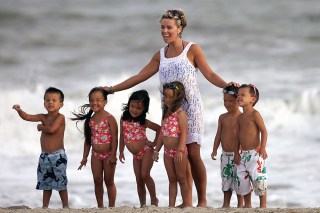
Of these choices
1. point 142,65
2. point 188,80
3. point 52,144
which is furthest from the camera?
point 142,65

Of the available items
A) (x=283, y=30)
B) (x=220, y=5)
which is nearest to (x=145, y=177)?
(x=283, y=30)

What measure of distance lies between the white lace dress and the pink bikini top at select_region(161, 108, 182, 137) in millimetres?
203

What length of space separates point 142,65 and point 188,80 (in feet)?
36.0

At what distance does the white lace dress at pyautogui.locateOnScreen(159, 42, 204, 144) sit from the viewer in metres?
7.47

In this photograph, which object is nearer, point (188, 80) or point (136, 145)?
point (188, 80)

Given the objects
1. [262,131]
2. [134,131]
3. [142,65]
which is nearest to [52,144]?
[134,131]

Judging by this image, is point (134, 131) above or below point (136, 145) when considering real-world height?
above

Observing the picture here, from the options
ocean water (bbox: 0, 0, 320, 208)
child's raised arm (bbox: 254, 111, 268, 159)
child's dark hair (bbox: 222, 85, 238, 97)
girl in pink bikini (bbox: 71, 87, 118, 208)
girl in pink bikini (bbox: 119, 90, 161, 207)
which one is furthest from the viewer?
ocean water (bbox: 0, 0, 320, 208)

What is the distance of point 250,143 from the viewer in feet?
24.2

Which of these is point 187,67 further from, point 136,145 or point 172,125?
point 136,145

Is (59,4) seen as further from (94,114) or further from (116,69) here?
(94,114)

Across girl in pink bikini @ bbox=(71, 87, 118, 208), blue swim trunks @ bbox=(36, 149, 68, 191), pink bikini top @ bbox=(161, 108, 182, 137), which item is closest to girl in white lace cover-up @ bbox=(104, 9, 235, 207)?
pink bikini top @ bbox=(161, 108, 182, 137)

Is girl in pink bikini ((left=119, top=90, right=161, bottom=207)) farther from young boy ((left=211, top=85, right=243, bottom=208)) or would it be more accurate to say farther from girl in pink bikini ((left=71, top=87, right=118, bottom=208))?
young boy ((left=211, top=85, right=243, bottom=208))

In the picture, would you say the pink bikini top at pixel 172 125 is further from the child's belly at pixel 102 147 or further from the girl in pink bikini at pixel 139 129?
the child's belly at pixel 102 147
